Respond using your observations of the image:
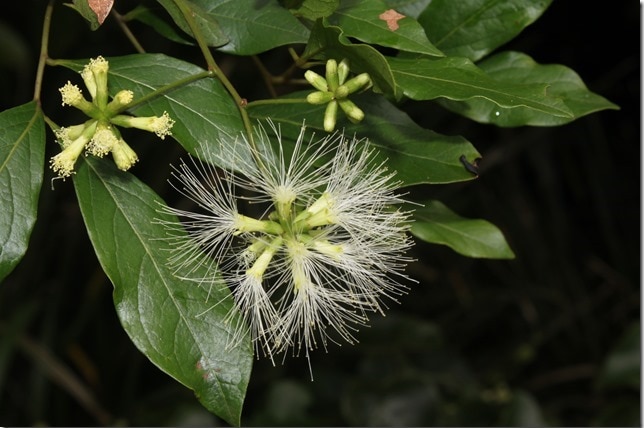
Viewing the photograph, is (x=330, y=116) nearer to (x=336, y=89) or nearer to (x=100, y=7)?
(x=336, y=89)

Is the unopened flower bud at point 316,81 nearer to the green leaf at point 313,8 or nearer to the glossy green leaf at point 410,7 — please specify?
the green leaf at point 313,8

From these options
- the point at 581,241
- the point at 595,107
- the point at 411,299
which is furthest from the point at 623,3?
the point at 595,107

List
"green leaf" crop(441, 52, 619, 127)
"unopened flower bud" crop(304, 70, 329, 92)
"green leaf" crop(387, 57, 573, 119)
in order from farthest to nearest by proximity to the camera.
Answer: "green leaf" crop(441, 52, 619, 127)
"unopened flower bud" crop(304, 70, 329, 92)
"green leaf" crop(387, 57, 573, 119)

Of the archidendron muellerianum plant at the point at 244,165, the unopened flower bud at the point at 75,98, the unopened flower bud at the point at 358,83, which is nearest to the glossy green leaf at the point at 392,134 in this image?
the archidendron muellerianum plant at the point at 244,165

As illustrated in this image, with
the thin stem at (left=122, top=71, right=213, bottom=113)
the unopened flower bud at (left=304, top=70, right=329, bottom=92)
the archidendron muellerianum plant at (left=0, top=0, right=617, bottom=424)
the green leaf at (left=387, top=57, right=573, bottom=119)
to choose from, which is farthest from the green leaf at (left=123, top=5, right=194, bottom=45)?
the green leaf at (left=387, top=57, right=573, bottom=119)

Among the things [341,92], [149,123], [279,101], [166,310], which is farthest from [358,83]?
[166,310]

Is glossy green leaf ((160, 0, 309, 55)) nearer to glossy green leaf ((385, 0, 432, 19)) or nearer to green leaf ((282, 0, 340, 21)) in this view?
green leaf ((282, 0, 340, 21))
